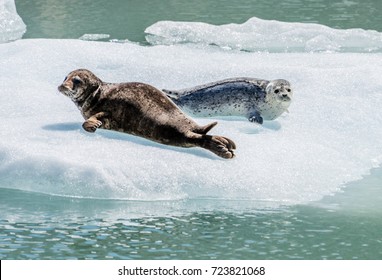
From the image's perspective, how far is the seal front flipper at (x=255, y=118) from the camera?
783 centimetres

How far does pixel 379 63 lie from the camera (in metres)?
10.0

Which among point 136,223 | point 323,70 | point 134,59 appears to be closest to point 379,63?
point 323,70

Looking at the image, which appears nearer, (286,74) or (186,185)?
(186,185)

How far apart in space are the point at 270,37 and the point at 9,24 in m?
4.07

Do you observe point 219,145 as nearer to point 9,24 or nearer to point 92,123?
point 92,123

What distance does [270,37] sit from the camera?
43.3 feet

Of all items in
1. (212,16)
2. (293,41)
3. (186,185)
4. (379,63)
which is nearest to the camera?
(186,185)

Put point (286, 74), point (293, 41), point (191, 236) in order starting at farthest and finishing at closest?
point (293, 41), point (286, 74), point (191, 236)

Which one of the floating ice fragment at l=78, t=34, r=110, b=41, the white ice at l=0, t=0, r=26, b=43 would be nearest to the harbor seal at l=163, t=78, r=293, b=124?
the floating ice fragment at l=78, t=34, r=110, b=41

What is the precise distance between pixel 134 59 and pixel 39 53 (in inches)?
37.4

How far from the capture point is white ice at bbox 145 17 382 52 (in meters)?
12.7

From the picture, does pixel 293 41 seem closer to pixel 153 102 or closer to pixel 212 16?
pixel 212 16

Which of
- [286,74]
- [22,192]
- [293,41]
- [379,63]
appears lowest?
[22,192]

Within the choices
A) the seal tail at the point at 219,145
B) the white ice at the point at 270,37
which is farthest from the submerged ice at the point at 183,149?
the white ice at the point at 270,37
